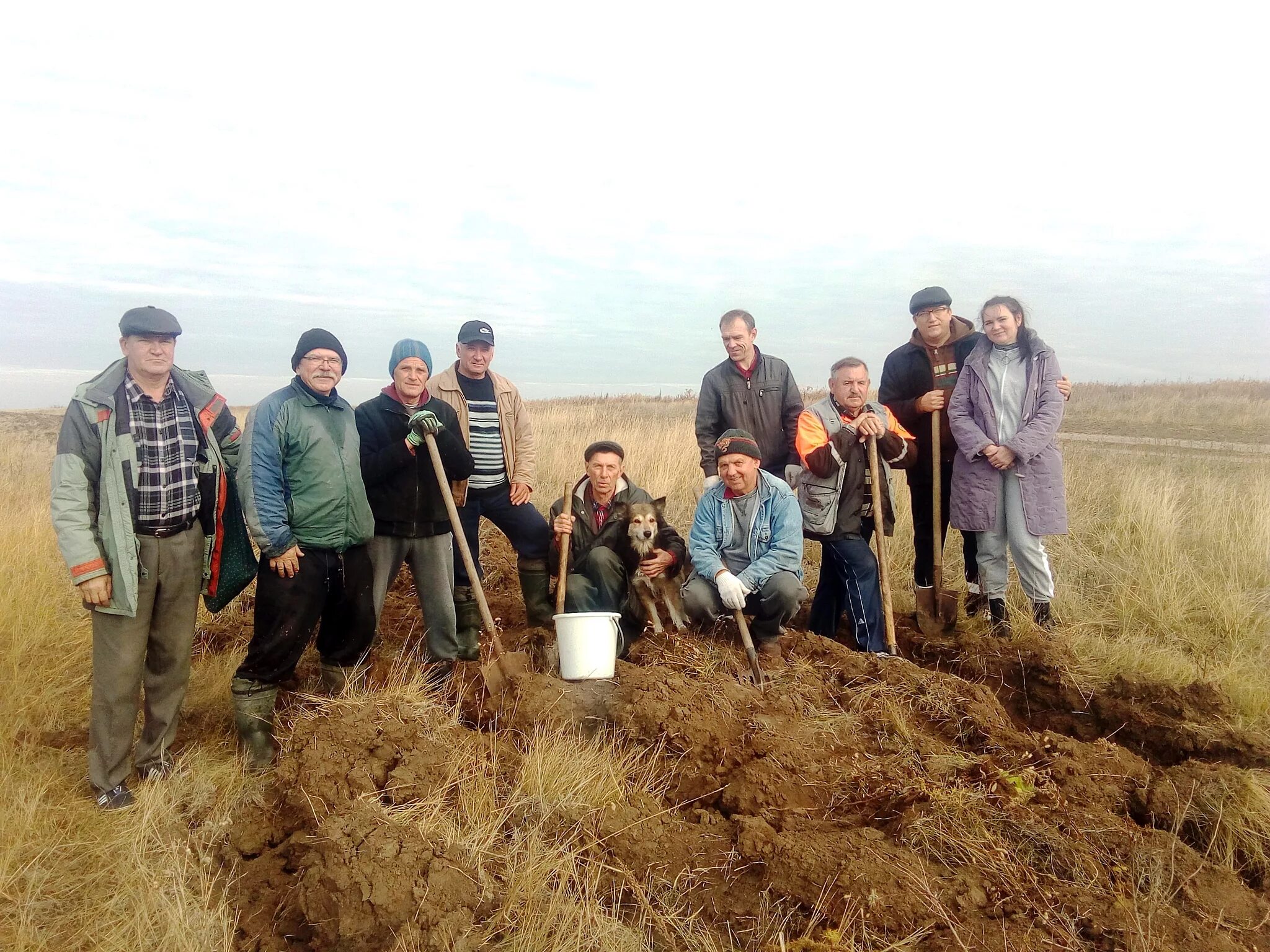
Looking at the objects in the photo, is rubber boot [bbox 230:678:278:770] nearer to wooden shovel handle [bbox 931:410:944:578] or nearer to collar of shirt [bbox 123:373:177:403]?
collar of shirt [bbox 123:373:177:403]

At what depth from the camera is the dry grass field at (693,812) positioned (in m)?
2.64

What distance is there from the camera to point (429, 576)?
4.69 metres

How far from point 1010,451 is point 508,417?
3.27 m

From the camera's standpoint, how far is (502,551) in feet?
25.0

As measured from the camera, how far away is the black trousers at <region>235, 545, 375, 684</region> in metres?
3.96

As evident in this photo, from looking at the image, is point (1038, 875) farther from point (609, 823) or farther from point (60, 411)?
point (60, 411)

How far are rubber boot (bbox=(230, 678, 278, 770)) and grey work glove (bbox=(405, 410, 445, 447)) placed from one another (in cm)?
147

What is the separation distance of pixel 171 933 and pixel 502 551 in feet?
16.4

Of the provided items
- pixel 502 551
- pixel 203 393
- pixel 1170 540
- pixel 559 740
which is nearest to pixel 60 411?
pixel 502 551

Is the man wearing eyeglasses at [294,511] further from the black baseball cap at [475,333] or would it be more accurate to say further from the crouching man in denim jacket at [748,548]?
the crouching man in denim jacket at [748,548]

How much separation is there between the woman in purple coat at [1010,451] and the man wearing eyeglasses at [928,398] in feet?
0.77

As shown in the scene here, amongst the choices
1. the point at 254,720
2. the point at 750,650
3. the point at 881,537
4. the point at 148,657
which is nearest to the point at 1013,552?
the point at 881,537

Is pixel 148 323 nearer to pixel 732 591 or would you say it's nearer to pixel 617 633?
pixel 617 633

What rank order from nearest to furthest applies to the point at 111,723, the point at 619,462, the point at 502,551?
the point at 111,723, the point at 619,462, the point at 502,551
